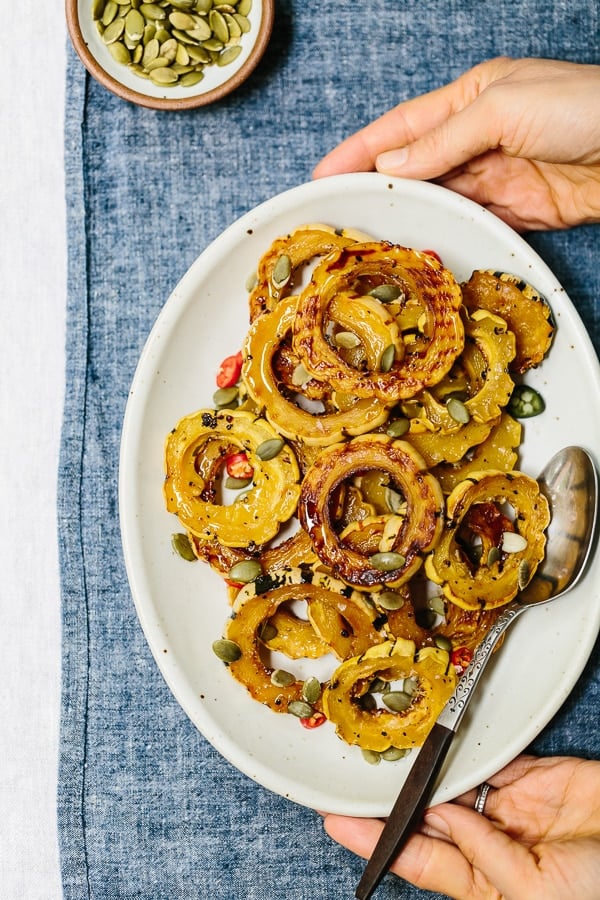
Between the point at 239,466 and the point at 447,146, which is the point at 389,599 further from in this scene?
the point at 447,146

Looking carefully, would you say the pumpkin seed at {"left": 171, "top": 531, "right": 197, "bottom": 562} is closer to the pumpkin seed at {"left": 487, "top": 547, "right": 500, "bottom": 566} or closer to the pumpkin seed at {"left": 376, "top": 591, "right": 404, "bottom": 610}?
the pumpkin seed at {"left": 376, "top": 591, "right": 404, "bottom": 610}

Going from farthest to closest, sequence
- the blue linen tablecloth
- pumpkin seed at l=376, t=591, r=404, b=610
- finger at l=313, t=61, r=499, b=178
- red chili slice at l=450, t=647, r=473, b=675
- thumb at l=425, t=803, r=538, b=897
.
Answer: the blue linen tablecloth
finger at l=313, t=61, r=499, b=178
red chili slice at l=450, t=647, r=473, b=675
pumpkin seed at l=376, t=591, r=404, b=610
thumb at l=425, t=803, r=538, b=897

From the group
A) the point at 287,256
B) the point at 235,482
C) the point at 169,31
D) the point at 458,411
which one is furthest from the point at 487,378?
the point at 169,31

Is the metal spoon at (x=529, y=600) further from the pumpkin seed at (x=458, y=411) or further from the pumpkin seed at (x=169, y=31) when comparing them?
the pumpkin seed at (x=169, y=31)

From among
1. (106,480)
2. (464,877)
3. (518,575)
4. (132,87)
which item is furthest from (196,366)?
(464,877)

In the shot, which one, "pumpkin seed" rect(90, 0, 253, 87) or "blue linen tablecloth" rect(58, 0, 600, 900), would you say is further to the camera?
"blue linen tablecloth" rect(58, 0, 600, 900)

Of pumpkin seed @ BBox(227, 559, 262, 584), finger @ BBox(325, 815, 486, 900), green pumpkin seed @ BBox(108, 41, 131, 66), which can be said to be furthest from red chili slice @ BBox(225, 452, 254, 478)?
green pumpkin seed @ BBox(108, 41, 131, 66)

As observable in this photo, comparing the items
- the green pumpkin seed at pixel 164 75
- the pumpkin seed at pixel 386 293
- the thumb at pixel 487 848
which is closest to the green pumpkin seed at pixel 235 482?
the pumpkin seed at pixel 386 293
